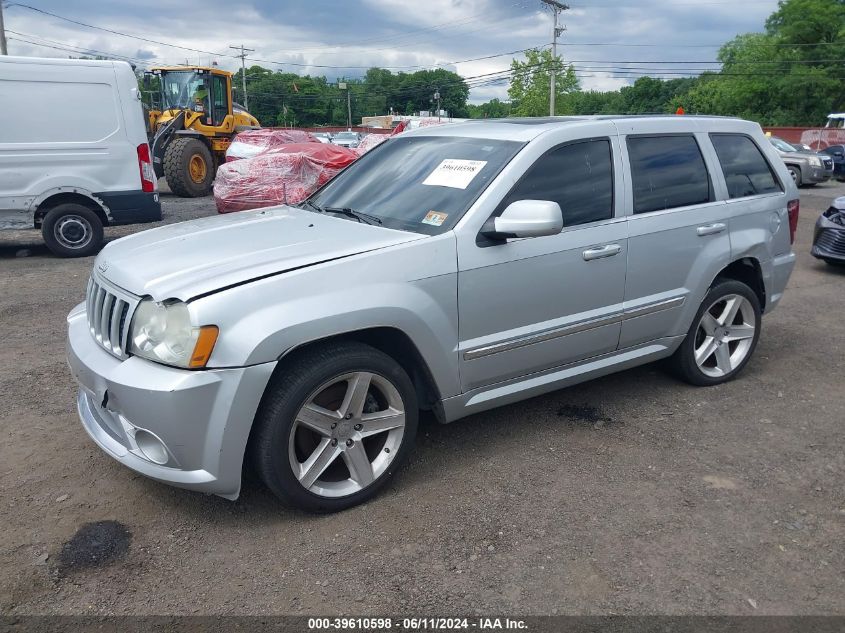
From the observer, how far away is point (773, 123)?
57.8 m

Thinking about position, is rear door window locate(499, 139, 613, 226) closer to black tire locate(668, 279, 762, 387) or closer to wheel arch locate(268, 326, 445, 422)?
wheel arch locate(268, 326, 445, 422)

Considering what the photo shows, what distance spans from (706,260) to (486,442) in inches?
72.4

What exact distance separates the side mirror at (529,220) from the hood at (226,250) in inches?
16.8

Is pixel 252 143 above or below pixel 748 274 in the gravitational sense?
above

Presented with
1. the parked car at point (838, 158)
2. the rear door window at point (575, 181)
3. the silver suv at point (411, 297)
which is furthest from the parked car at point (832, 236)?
the parked car at point (838, 158)

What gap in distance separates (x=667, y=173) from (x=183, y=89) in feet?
55.0

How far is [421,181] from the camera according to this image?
12.7 feet

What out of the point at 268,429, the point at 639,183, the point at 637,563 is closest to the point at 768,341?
the point at 639,183

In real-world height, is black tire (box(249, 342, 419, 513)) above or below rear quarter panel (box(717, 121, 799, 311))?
below

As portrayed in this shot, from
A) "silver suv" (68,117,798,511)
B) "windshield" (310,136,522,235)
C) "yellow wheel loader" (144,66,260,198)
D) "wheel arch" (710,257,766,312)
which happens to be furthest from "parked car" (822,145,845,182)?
"windshield" (310,136,522,235)

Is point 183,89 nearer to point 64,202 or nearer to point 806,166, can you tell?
point 64,202

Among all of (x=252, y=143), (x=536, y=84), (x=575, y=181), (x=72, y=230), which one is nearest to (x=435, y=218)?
(x=575, y=181)

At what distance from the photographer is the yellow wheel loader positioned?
16391mm

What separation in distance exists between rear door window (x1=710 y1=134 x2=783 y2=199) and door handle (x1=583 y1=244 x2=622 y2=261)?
4.09ft
